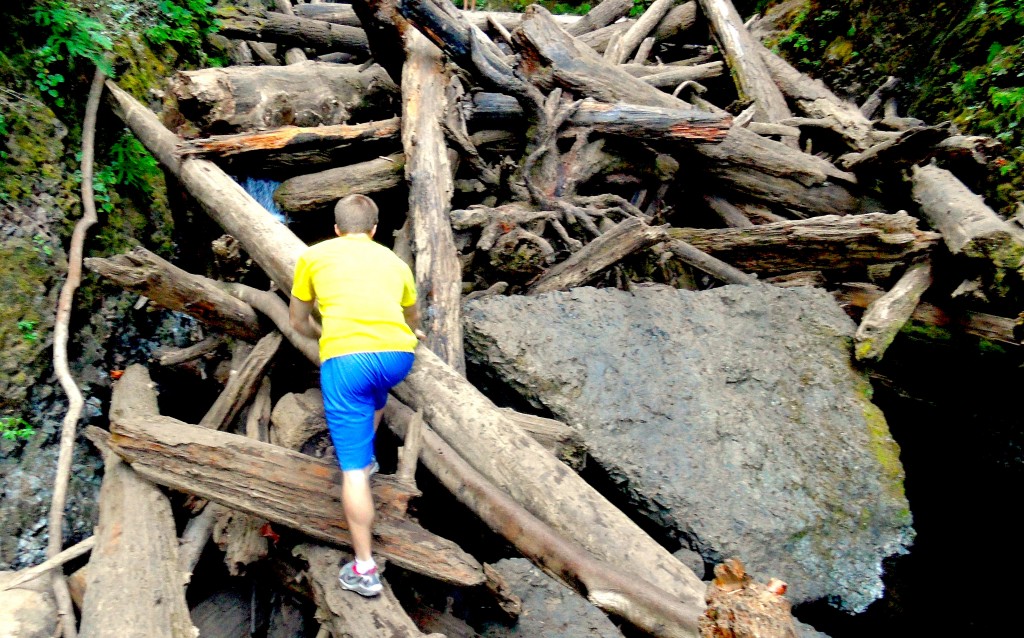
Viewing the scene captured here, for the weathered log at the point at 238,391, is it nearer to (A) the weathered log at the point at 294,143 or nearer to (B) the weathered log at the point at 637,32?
(A) the weathered log at the point at 294,143

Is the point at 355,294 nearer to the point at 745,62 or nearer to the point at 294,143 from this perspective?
the point at 294,143

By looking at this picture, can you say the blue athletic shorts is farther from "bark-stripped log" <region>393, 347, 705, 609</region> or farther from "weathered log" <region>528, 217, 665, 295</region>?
"weathered log" <region>528, 217, 665, 295</region>

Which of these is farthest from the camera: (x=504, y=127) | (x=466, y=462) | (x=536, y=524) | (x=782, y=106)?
(x=782, y=106)

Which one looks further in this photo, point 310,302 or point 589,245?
point 589,245

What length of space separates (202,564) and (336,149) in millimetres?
2876

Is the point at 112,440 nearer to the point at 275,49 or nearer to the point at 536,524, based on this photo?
the point at 536,524

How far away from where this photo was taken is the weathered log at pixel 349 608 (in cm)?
227

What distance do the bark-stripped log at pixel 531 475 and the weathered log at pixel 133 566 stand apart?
1.16 metres

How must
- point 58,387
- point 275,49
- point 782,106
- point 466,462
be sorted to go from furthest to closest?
point 275,49
point 782,106
point 58,387
point 466,462

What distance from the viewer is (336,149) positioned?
Result: 14.8 feet

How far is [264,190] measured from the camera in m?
4.53

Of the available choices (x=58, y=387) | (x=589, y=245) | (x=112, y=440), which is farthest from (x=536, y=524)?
(x=58, y=387)

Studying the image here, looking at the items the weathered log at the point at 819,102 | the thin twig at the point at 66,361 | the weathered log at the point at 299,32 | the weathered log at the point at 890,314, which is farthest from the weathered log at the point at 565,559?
the weathered log at the point at 299,32

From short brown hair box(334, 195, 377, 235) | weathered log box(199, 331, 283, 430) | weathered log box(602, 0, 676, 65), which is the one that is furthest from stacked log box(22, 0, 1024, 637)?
short brown hair box(334, 195, 377, 235)
